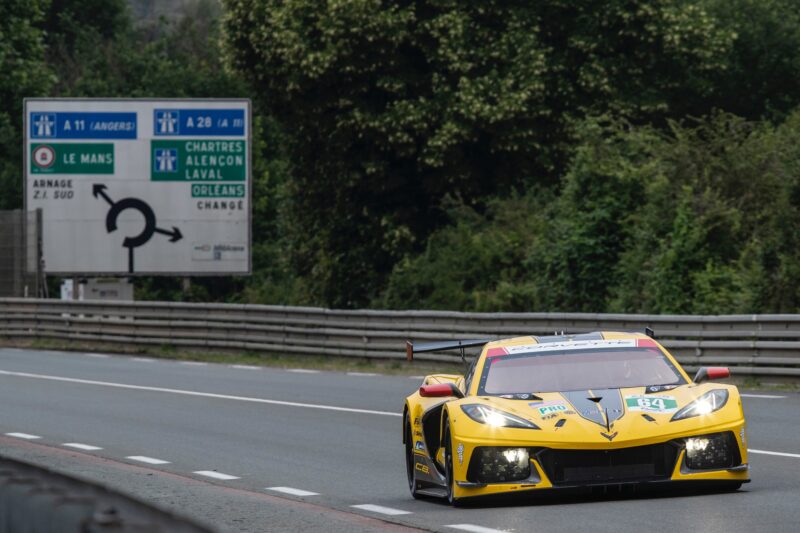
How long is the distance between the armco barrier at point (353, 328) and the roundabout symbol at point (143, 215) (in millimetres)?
2351

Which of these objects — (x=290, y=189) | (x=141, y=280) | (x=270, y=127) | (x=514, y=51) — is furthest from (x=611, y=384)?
(x=270, y=127)

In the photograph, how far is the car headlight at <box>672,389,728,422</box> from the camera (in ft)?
36.2

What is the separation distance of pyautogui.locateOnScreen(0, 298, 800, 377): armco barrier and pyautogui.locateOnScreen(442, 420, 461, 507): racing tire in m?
11.5

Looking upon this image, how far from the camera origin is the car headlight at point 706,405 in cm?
1103

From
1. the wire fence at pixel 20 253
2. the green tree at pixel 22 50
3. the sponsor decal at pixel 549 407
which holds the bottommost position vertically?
the sponsor decal at pixel 549 407

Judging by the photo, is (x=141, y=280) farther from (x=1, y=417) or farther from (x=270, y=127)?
(x=1, y=417)

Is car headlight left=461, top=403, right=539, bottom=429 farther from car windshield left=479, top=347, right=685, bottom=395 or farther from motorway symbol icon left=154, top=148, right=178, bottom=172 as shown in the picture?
motorway symbol icon left=154, top=148, right=178, bottom=172

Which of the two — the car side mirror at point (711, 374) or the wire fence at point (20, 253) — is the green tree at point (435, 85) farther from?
the car side mirror at point (711, 374)

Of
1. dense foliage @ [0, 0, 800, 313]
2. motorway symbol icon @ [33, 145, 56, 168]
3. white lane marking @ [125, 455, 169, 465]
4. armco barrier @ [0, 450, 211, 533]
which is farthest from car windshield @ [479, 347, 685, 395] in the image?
→ motorway symbol icon @ [33, 145, 56, 168]

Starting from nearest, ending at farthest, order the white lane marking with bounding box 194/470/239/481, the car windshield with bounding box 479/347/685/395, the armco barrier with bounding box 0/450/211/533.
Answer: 1. the armco barrier with bounding box 0/450/211/533
2. the car windshield with bounding box 479/347/685/395
3. the white lane marking with bounding box 194/470/239/481

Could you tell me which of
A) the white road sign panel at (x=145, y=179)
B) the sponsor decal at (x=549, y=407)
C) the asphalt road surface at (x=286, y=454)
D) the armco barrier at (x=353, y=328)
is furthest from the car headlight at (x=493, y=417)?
the white road sign panel at (x=145, y=179)

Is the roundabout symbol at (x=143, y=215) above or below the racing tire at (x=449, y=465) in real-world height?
above

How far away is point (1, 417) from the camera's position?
67.1 feet

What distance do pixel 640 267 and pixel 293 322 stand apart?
252 inches
